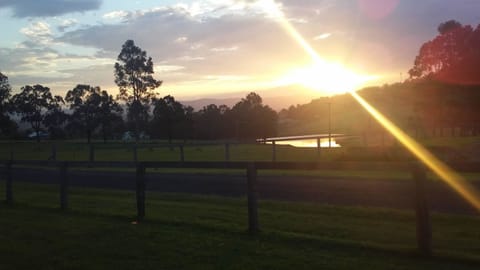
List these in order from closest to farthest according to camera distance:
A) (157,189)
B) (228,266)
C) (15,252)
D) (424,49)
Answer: (228,266)
(15,252)
(157,189)
(424,49)

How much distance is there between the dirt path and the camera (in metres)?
13.4

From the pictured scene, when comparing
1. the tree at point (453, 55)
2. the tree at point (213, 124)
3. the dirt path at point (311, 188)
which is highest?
the tree at point (453, 55)

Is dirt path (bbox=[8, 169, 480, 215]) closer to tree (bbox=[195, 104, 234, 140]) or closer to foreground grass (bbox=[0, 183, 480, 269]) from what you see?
foreground grass (bbox=[0, 183, 480, 269])

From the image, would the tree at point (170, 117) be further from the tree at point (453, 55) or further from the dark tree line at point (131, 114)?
the tree at point (453, 55)

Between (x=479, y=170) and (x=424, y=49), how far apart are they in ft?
165

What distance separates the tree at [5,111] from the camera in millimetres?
88000

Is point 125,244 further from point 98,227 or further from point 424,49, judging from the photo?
point 424,49

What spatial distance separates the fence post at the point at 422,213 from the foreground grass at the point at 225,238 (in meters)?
0.17

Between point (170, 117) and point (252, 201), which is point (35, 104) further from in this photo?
point (252, 201)

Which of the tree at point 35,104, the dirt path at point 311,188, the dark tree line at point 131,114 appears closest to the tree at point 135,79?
the dark tree line at point 131,114

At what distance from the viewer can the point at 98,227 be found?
10.3 meters

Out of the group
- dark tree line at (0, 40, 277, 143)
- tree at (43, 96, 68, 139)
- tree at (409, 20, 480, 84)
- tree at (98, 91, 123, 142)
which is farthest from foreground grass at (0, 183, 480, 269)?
tree at (43, 96, 68, 139)

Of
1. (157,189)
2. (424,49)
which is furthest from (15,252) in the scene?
(424,49)

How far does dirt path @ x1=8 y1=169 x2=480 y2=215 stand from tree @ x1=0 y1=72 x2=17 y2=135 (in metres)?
70.6
